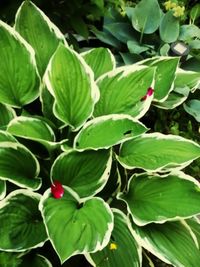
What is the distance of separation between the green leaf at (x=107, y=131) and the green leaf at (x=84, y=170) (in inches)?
1.6

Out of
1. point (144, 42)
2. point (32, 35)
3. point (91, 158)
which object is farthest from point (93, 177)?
point (144, 42)

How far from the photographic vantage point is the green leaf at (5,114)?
Result: 1582 mm

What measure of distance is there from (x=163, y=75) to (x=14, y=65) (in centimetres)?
54

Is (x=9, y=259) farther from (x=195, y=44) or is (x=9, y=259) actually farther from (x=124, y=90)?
(x=195, y=44)

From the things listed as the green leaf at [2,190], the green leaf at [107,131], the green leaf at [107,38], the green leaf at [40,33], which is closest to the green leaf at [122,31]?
the green leaf at [107,38]

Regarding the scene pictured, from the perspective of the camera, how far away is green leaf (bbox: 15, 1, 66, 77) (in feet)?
5.36

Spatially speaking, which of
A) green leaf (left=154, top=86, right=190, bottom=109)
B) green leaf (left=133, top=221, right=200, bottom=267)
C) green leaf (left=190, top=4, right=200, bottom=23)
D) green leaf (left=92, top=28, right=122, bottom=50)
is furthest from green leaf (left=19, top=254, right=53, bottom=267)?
green leaf (left=190, top=4, right=200, bottom=23)

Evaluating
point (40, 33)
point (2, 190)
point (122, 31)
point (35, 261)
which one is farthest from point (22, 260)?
point (122, 31)

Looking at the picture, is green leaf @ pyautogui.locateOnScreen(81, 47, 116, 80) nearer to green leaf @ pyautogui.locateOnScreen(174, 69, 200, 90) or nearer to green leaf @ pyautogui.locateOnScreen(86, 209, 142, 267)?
green leaf @ pyautogui.locateOnScreen(174, 69, 200, 90)

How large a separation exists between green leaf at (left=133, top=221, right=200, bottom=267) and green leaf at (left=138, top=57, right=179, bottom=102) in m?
0.46

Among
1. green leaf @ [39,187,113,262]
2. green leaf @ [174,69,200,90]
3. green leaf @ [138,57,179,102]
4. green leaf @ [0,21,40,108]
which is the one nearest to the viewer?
green leaf @ [39,187,113,262]

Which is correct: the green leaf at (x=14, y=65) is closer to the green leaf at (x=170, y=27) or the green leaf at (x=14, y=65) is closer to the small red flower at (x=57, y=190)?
the small red flower at (x=57, y=190)

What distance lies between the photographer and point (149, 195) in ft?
4.89

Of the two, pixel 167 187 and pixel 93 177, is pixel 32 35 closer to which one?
pixel 93 177
